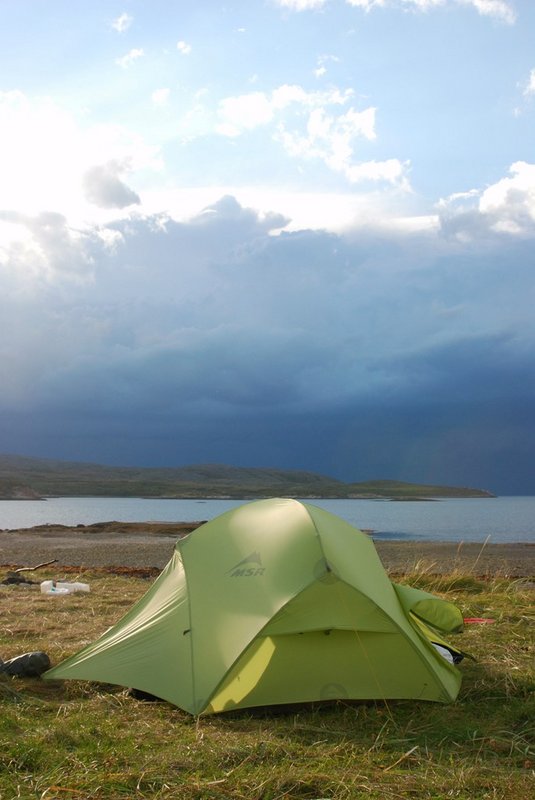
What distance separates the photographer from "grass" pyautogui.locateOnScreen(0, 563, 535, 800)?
5.04 meters

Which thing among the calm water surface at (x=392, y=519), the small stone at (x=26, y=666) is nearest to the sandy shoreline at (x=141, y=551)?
the calm water surface at (x=392, y=519)

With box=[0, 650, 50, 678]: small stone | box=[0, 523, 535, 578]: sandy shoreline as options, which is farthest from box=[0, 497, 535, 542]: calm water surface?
box=[0, 650, 50, 678]: small stone

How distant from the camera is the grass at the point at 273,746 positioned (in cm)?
504

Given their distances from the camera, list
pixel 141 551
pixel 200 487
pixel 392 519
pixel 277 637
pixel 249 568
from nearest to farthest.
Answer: pixel 277 637 → pixel 249 568 → pixel 141 551 → pixel 392 519 → pixel 200 487

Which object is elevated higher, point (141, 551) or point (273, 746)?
point (273, 746)

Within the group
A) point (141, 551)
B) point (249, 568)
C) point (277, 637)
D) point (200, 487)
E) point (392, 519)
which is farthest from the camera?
point (200, 487)

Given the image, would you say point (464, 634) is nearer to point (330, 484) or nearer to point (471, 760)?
point (471, 760)

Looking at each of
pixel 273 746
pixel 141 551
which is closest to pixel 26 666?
pixel 273 746

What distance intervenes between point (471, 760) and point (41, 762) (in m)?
3.18

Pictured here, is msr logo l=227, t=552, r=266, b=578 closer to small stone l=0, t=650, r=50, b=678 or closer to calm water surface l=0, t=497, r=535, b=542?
small stone l=0, t=650, r=50, b=678

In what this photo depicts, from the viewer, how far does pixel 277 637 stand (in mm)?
7234

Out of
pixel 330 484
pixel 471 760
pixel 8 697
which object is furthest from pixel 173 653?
pixel 330 484

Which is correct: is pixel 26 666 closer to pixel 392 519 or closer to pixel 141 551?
pixel 141 551

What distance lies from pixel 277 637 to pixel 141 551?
83.7ft
